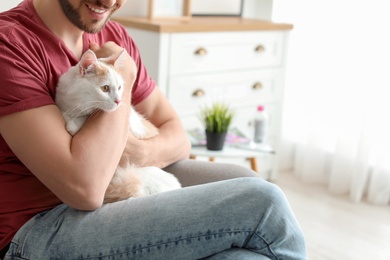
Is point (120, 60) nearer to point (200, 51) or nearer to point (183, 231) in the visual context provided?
point (183, 231)

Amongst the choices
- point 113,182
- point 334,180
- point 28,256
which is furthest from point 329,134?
point 28,256

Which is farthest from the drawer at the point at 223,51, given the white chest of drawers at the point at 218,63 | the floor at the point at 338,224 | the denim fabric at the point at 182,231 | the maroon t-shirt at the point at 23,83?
the denim fabric at the point at 182,231

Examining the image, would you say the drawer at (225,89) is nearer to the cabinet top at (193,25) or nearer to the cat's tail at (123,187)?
the cabinet top at (193,25)

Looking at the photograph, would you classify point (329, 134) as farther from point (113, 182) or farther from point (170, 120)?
point (113, 182)

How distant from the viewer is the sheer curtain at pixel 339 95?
3051 mm

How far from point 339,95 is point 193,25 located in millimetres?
1019

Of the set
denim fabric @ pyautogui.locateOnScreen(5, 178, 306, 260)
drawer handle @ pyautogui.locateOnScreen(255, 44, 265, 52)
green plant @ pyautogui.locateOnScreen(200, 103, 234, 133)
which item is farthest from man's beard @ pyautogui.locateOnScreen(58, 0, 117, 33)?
drawer handle @ pyautogui.locateOnScreen(255, 44, 265, 52)

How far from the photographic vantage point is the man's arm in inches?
60.9

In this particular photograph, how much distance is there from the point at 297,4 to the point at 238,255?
237 centimetres

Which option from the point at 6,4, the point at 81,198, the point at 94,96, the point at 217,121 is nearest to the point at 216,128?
the point at 217,121

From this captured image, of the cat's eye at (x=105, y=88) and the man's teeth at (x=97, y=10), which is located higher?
the man's teeth at (x=97, y=10)

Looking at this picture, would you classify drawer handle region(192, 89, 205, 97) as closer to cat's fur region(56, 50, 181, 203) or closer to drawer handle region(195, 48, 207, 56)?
drawer handle region(195, 48, 207, 56)

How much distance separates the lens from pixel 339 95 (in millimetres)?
3244

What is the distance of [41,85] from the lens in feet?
4.35
